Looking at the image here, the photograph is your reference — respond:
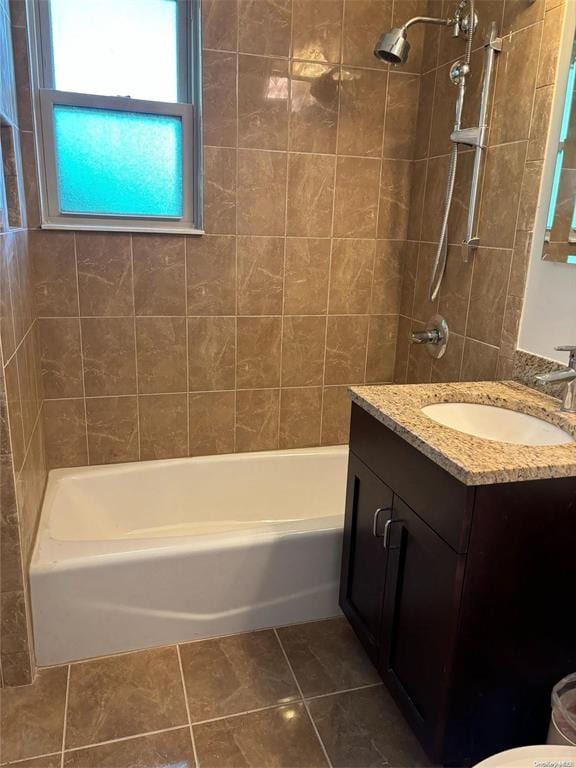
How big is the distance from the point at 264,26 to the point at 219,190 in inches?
24.3

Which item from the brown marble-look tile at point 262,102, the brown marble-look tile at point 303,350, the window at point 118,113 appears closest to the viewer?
the window at point 118,113

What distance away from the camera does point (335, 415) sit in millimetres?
2619

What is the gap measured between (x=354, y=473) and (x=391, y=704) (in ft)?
2.22

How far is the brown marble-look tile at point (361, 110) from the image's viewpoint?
7.41ft

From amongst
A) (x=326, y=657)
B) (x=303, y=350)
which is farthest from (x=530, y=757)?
(x=303, y=350)

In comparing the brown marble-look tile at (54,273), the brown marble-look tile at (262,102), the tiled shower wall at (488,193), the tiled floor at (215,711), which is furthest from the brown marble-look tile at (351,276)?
the tiled floor at (215,711)

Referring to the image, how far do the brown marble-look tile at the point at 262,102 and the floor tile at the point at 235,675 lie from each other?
1.83 meters

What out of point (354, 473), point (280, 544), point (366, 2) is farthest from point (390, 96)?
point (280, 544)

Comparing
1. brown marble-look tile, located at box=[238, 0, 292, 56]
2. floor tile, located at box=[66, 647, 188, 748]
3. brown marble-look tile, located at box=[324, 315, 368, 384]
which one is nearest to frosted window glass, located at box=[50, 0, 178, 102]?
brown marble-look tile, located at box=[238, 0, 292, 56]

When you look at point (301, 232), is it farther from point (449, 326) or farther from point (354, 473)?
point (354, 473)

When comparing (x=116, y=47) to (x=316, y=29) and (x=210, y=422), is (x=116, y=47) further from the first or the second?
(x=210, y=422)

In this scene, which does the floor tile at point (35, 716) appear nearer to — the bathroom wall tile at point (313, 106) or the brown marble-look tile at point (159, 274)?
the brown marble-look tile at point (159, 274)

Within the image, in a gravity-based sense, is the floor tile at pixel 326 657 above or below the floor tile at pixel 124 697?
above

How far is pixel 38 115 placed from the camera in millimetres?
1985
